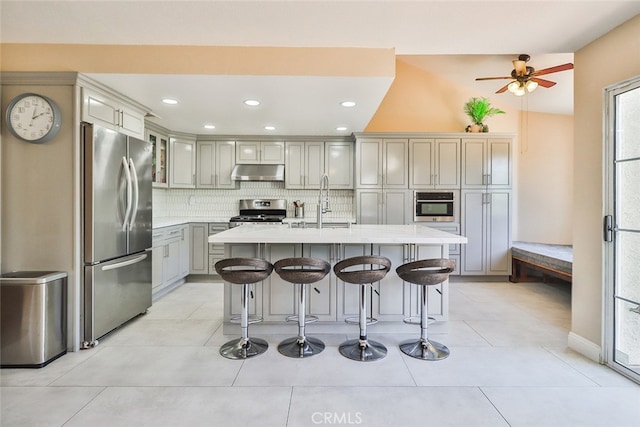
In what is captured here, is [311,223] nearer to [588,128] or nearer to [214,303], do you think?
[214,303]

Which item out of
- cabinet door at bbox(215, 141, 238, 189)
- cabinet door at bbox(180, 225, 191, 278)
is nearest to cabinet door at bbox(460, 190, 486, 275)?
cabinet door at bbox(215, 141, 238, 189)

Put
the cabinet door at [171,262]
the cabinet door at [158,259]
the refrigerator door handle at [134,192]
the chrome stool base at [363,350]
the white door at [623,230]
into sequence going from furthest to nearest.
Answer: the cabinet door at [171,262] → the cabinet door at [158,259] → the refrigerator door handle at [134,192] → the chrome stool base at [363,350] → the white door at [623,230]

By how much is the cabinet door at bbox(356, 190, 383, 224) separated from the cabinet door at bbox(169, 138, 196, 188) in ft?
8.96

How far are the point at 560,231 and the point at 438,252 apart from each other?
366 centimetres

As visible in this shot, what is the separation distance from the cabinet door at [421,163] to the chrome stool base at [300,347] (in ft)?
10.1

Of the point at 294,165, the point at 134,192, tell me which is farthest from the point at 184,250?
the point at 294,165

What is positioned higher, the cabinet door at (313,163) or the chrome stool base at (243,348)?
the cabinet door at (313,163)

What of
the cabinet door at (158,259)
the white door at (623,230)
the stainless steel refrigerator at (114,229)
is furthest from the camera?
the cabinet door at (158,259)

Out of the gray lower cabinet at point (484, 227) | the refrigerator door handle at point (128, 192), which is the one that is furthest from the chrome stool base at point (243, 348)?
the gray lower cabinet at point (484, 227)

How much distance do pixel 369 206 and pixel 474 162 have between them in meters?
1.74

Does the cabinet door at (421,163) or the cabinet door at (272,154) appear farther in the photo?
the cabinet door at (272,154)

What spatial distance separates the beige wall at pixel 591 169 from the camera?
2.36 metres

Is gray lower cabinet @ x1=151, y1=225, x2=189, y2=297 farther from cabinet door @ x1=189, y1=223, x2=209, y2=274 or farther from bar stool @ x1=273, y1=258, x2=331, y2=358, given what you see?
bar stool @ x1=273, y1=258, x2=331, y2=358

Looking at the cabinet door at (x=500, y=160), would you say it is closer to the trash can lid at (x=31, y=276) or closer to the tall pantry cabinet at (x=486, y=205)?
the tall pantry cabinet at (x=486, y=205)
